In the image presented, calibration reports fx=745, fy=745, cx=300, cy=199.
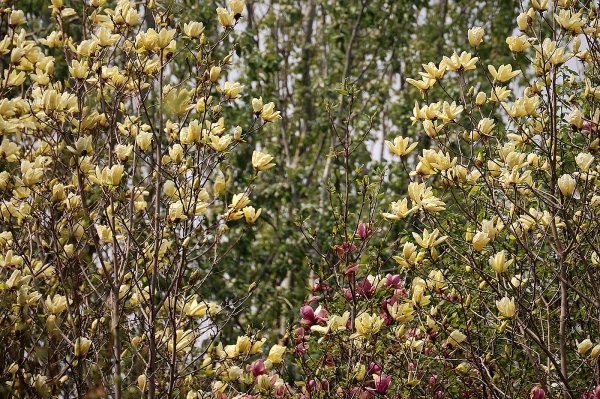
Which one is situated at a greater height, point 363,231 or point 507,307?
point 363,231

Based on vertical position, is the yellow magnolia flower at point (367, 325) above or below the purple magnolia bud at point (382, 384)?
above

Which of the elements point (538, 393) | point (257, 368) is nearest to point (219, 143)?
point (257, 368)

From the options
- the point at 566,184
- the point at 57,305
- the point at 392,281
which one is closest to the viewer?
the point at 566,184

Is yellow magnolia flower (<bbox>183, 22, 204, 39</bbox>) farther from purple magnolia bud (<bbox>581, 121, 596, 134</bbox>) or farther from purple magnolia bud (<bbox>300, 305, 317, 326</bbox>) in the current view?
Result: purple magnolia bud (<bbox>581, 121, 596, 134</bbox>)

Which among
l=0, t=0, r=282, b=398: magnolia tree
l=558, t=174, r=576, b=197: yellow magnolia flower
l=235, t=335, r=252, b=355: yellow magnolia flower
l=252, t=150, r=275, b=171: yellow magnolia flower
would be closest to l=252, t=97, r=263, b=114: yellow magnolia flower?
Answer: l=0, t=0, r=282, b=398: magnolia tree

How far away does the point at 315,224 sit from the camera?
647 centimetres

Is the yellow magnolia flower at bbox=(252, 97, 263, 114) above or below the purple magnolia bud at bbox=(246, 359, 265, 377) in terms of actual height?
above

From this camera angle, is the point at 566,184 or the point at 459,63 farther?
the point at 459,63

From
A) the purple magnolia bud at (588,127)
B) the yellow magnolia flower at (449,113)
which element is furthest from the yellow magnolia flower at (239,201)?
the purple magnolia bud at (588,127)

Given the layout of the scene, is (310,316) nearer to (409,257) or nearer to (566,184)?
(409,257)

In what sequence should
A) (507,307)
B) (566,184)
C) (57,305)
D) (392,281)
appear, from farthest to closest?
(392,281) → (57,305) → (566,184) → (507,307)

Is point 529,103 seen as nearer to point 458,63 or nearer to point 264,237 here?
point 458,63

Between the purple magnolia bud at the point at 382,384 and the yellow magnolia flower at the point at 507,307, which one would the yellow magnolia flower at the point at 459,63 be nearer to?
the yellow magnolia flower at the point at 507,307

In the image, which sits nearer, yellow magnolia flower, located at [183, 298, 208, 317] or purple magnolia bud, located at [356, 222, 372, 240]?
yellow magnolia flower, located at [183, 298, 208, 317]
